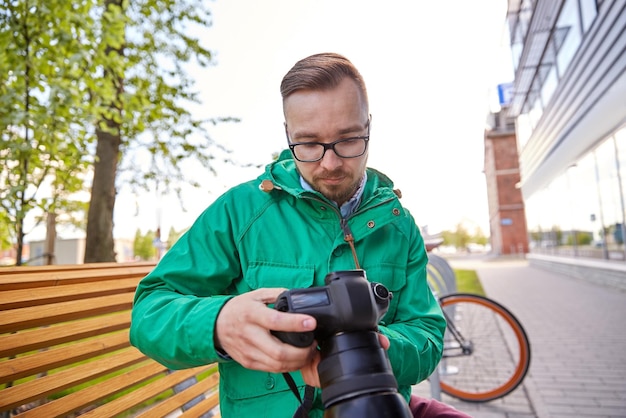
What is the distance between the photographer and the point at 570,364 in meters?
4.88

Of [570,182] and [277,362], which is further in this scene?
[570,182]

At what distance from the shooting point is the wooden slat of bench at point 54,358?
129 centimetres

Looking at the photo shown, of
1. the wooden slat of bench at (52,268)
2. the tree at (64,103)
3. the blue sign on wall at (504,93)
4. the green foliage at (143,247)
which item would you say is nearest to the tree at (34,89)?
the tree at (64,103)

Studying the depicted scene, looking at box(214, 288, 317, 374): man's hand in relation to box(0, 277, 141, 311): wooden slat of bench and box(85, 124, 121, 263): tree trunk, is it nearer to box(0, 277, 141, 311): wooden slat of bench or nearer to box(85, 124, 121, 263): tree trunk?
box(0, 277, 141, 311): wooden slat of bench

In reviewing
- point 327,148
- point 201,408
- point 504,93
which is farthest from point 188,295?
point 504,93

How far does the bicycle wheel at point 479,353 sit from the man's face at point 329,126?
9.23 ft

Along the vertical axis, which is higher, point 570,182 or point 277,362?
point 570,182

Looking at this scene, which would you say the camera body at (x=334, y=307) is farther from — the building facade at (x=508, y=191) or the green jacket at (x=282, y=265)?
the building facade at (x=508, y=191)

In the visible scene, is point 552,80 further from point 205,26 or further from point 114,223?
point 114,223

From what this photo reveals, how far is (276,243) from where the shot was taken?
1.53 m

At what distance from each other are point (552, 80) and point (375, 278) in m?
15.6

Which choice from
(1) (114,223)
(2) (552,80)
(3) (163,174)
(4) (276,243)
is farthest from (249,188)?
(2) (552,80)

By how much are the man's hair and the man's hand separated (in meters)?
0.83

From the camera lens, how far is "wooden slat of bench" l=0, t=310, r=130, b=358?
4.34 ft
